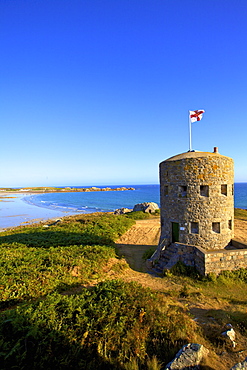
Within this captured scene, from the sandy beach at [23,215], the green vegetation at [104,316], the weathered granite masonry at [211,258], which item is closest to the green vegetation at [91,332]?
the green vegetation at [104,316]

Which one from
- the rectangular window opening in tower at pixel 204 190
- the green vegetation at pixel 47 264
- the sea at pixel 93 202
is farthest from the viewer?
the sea at pixel 93 202

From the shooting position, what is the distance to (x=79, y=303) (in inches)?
283

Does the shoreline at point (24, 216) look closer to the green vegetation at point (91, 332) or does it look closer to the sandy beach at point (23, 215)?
the sandy beach at point (23, 215)

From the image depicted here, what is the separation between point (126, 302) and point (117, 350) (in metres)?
1.83

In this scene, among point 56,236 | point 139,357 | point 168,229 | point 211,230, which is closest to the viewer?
point 139,357

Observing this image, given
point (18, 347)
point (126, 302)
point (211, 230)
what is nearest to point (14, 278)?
point (18, 347)

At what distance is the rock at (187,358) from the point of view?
4918mm

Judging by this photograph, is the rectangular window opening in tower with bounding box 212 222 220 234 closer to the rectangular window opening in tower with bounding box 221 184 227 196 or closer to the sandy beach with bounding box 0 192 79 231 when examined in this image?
the rectangular window opening in tower with bounding box 221 184 227 196

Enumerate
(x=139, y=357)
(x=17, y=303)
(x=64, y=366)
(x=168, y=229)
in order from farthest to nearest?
(x=168, y=229), (x=17, y=303), (x=139, y=357), (x=64, y=366)

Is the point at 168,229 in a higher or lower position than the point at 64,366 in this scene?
higher

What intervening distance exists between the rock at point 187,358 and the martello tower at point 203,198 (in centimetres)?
780

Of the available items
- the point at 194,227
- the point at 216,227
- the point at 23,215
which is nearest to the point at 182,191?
the point at 194,227

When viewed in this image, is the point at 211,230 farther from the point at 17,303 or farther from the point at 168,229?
the point at 17,303

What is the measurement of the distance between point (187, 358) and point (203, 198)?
29.5 feet
